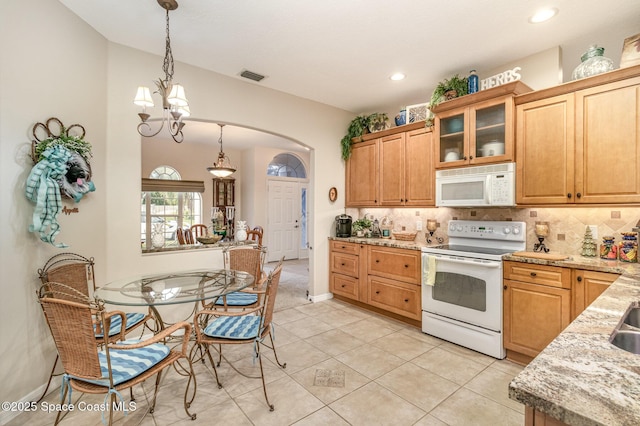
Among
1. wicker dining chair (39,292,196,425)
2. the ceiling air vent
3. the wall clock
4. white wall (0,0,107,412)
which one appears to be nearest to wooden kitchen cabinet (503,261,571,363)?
the wall clock

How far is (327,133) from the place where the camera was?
15.0 feet

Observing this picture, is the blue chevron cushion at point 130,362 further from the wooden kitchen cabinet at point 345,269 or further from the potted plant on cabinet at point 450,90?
the potted plant on cabinet at point 450,90

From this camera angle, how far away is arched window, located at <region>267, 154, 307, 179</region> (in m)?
8.23

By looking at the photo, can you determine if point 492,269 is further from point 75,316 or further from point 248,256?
point 75,316

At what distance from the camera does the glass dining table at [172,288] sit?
198cm

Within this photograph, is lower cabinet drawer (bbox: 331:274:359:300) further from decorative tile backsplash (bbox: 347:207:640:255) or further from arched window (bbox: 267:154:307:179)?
arched window (bbox: 267:154:307:179)

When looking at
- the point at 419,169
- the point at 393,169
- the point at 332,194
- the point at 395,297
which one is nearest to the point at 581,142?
the point at 419,169

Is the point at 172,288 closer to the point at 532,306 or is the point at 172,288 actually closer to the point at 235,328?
the point at 235,328

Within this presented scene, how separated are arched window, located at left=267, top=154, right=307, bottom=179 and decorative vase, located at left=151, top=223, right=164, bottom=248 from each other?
5.06m

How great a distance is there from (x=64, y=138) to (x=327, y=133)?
124 inches

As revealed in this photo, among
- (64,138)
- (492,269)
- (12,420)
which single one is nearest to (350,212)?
(492,269)

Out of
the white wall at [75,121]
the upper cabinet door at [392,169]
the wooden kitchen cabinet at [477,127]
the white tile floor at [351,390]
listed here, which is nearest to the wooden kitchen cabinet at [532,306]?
the white tile floor at [351,390]

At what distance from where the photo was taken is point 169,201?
7.19m

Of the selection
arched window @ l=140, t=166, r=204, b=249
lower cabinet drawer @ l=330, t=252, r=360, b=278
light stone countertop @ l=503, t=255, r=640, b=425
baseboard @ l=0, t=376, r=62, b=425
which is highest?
arched window @ l=140, t=166, r=204, b=249
